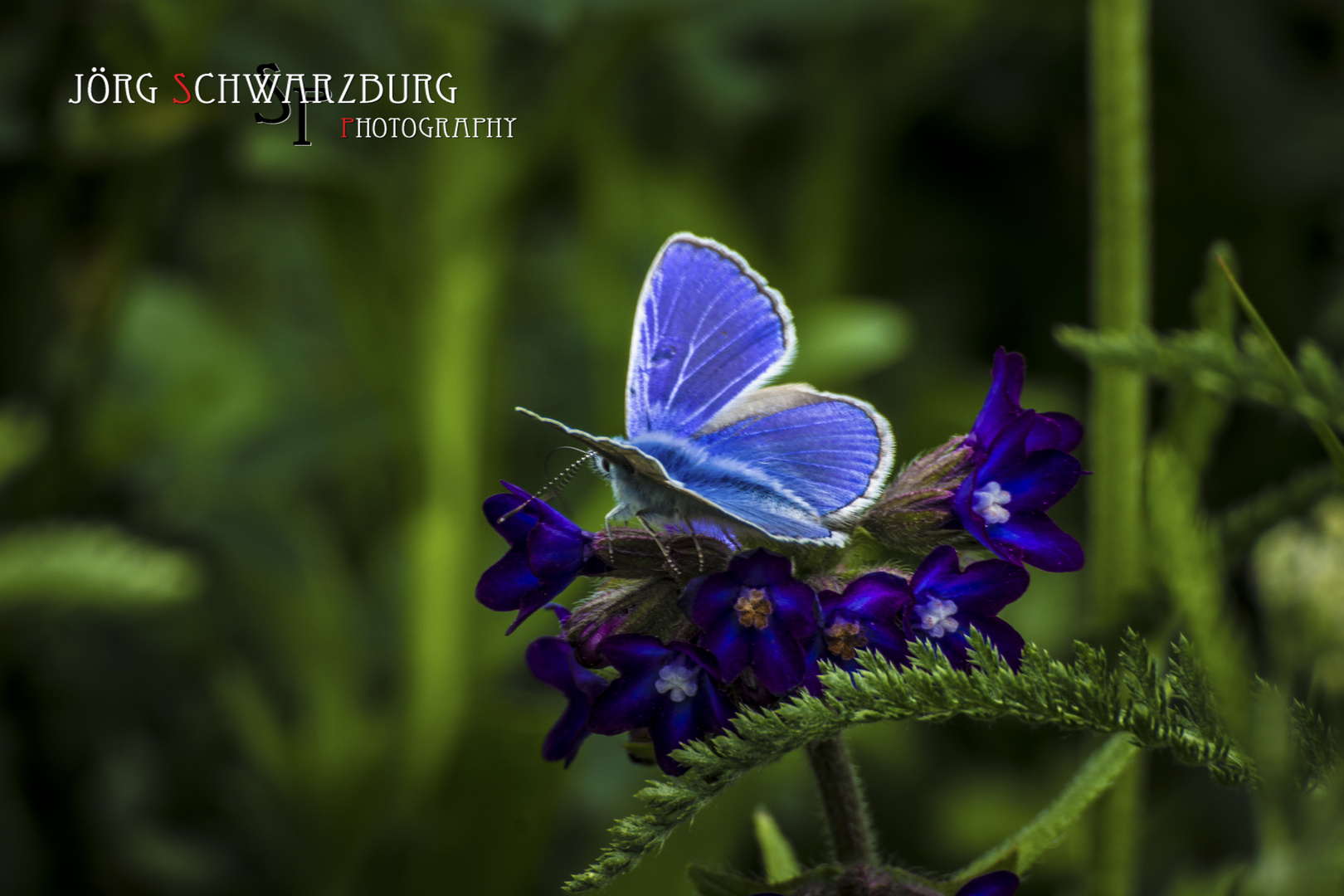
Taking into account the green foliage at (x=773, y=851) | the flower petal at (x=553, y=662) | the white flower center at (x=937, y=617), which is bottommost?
the green foliage at (x=773, y=851)

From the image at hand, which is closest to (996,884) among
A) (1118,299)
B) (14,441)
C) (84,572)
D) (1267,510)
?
(1267,510)

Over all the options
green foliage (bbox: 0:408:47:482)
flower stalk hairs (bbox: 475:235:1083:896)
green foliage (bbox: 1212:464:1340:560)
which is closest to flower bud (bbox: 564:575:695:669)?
flower stalk hairs (bbox: 475:235:1083:896)

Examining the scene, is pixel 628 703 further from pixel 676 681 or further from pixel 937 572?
pixel 937 572

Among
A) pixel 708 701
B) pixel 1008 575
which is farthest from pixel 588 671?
pixel 1008 575

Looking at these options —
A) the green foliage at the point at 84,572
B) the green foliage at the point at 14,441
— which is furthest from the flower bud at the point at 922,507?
the green foliage at the point at 14,441

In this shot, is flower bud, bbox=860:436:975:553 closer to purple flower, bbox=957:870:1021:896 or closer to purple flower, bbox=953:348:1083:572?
purple flower, bbox=953:348:1083:572

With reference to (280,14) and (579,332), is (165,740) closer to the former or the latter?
(579,332)

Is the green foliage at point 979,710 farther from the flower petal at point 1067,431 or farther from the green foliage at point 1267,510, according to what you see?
the green foliage at point 1267,510
